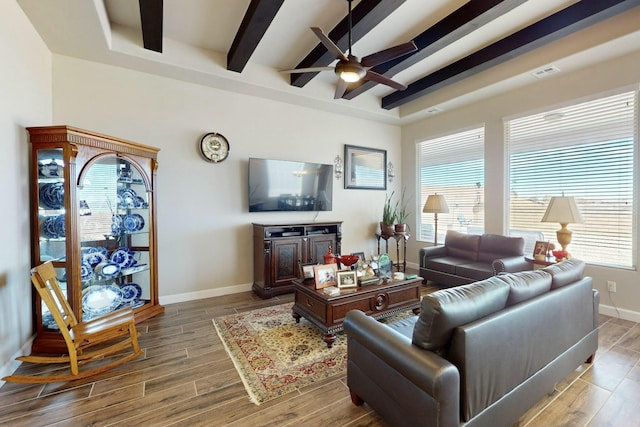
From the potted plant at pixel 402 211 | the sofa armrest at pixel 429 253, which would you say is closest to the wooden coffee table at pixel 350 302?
the sofa armrest at pixel 429 253

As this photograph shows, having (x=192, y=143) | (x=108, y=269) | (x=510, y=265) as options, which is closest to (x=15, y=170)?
(x=108, y=269)

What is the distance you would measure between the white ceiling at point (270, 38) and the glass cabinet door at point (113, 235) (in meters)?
1.27

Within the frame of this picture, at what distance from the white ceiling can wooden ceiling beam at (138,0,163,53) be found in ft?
0.52

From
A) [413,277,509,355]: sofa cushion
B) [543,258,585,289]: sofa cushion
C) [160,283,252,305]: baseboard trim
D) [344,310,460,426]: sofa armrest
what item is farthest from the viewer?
[160,283,252,305]: baseboard trim

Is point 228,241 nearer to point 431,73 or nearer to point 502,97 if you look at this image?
point 431,73

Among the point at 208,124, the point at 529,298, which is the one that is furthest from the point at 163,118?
the point at 529,298

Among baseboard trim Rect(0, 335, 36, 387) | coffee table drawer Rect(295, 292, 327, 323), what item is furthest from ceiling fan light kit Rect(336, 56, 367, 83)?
baseboard trim Rect(0, 335, 36, 387)

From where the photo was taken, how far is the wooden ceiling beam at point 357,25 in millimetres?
2607

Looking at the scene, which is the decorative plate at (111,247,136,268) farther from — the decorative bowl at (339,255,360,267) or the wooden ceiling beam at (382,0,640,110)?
the wooden ceiling beam at (382,0,640,110)

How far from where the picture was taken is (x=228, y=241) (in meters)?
4.20

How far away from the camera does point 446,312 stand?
4.41ft

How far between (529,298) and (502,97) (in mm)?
3865

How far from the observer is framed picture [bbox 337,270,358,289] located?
277cm

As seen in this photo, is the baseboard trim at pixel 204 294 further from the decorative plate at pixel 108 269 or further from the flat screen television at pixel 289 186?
the flat screen television at pixel 289 186
